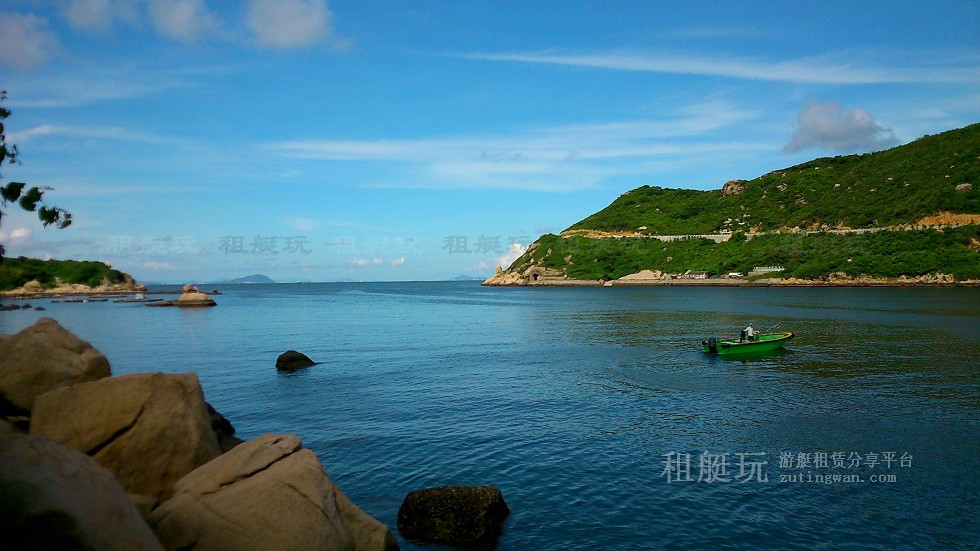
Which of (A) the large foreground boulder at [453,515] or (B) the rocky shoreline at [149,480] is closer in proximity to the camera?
(B) the rocky shoreline at [149,480]

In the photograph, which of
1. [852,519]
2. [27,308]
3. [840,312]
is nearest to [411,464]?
[852,519]

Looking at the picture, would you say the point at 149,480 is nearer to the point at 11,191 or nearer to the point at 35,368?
the point at 35,368

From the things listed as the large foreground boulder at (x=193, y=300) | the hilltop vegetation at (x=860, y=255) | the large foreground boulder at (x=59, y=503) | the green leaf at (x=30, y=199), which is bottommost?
A: the large foreground boulder at (x=193, y=300)

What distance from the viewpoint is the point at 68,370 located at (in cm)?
1731

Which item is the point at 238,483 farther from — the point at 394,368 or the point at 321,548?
the point at 394,368

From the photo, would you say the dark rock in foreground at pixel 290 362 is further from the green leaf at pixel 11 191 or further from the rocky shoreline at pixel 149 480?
the green leaf at pixel 11 191

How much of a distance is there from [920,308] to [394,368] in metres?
77.3

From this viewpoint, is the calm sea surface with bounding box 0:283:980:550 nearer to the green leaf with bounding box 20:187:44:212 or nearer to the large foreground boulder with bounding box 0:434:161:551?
the large foreground boulder with bounding box 0:434:161:551

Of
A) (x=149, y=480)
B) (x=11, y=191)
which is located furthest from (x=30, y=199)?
(x=149, y=480)

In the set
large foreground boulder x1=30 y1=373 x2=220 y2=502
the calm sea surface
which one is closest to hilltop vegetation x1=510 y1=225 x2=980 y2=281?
the calm sea surface

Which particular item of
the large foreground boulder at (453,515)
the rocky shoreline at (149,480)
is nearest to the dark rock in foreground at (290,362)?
the rocky shoreline at (149,480)

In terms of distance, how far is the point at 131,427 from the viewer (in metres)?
13.3

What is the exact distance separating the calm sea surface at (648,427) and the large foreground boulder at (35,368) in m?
8.44

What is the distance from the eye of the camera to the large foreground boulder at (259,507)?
34.6ft
